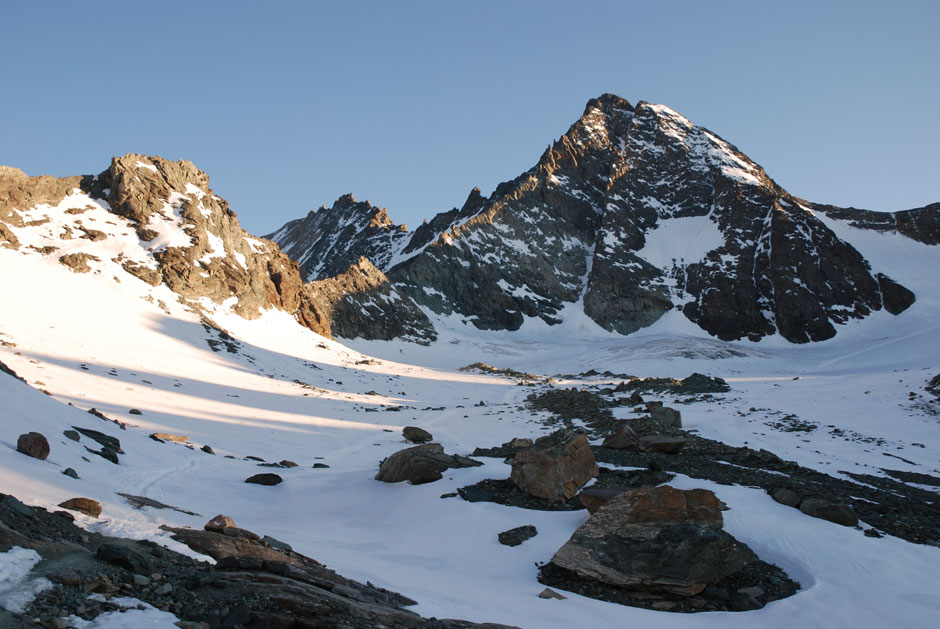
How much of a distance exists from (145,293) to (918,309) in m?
109

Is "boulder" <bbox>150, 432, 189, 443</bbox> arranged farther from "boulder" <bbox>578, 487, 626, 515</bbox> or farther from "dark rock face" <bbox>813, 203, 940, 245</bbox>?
"dark rock face" <bbox>813, 203, 940, 245</bbox>

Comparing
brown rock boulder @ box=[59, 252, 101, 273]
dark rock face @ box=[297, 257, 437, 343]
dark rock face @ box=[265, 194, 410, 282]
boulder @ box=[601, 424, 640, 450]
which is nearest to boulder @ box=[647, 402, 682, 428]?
boulder @ box=[601, 424, 640, 450]

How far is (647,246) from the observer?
116 meters

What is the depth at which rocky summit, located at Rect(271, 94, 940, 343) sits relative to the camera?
94.1 m

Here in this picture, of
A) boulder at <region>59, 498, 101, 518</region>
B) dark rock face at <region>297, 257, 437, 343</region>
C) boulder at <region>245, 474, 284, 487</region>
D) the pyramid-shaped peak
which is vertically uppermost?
the pyramid-shaped peak

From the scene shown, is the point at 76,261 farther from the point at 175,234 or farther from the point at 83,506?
the point at 83,506

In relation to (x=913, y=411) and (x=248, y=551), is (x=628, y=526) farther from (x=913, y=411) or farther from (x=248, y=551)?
(x=913, y=411)

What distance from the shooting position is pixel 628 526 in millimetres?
8117

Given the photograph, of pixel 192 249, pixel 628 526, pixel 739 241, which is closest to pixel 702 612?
pixel 628 526

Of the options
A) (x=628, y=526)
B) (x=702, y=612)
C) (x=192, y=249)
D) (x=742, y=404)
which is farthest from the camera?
(x=192, y=249)

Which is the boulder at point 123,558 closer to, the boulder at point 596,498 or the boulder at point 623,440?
the boulder at point 596,498

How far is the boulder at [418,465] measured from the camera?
12852 mm

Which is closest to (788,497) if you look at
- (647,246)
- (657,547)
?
(657,547)

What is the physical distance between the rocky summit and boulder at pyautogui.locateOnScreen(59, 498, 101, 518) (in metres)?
94.4
